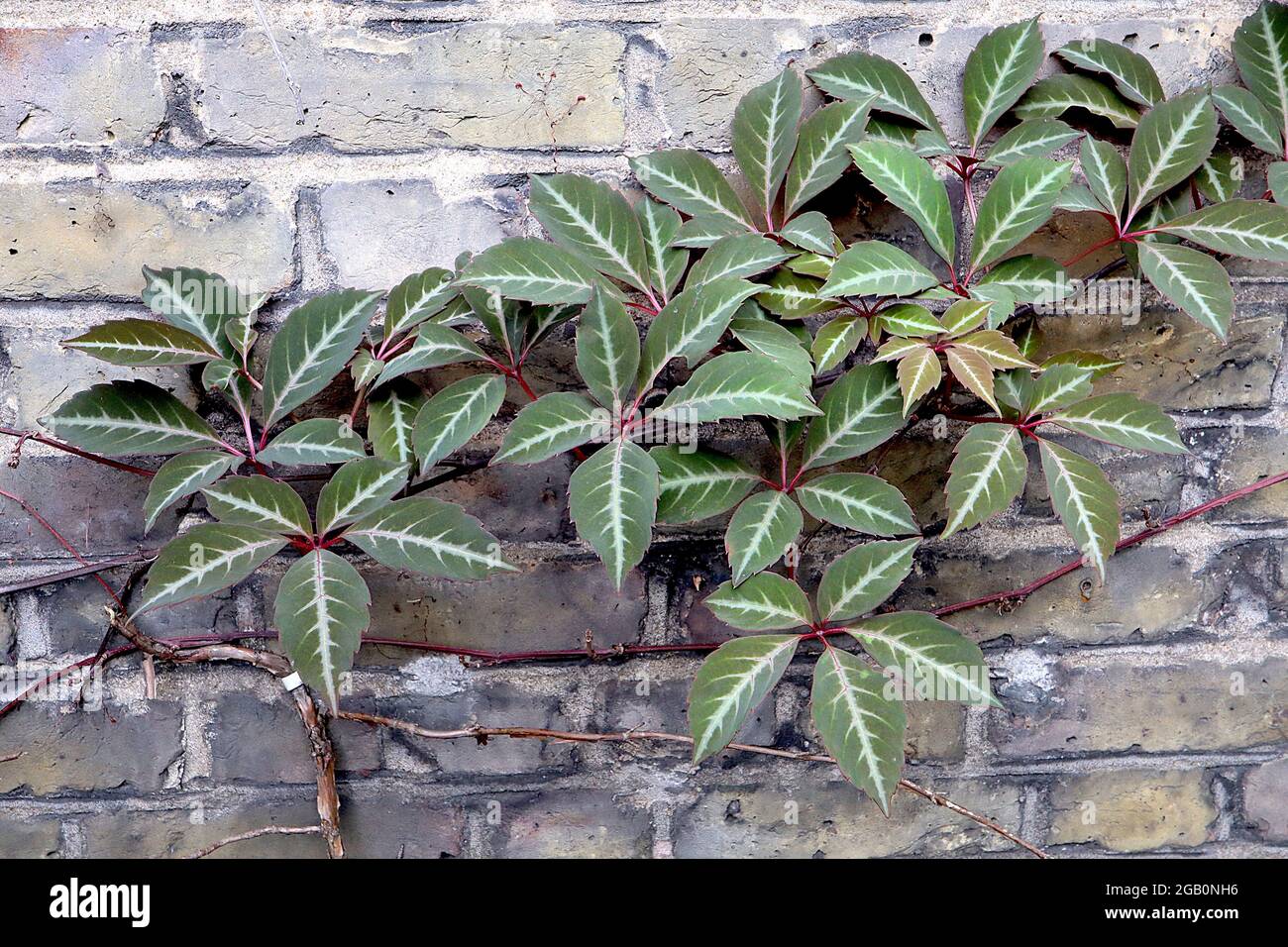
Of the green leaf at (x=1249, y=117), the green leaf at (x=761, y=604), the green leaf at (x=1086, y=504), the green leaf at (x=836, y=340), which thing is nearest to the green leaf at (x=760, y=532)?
the green leaf at (x=761, y=604)

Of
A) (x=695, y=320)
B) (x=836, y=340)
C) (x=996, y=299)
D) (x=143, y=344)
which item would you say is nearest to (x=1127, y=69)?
(x=996, y=299)

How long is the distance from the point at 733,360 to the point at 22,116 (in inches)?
27.2

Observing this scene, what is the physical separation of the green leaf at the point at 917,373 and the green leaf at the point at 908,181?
12 cm

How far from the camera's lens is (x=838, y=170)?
808mm

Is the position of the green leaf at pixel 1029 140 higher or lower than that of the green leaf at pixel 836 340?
higher

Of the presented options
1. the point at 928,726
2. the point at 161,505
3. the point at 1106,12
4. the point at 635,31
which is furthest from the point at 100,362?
the point at 1106,12

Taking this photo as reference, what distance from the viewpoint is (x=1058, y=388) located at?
0.79 m

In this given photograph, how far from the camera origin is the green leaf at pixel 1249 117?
83 centimetres

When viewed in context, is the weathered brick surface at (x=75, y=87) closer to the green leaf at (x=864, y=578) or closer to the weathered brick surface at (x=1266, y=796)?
the green leaf at (x=864, y=578)

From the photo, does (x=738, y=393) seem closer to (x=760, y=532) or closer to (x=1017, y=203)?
(x=760, y=532)

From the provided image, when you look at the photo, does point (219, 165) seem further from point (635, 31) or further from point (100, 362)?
point (635, 31)

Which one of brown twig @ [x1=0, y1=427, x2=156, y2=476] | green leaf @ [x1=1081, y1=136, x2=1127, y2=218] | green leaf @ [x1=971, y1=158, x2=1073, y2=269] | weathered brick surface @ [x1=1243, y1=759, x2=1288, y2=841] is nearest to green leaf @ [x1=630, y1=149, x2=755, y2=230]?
green leaf @ [x1=971, y1=158, x2=1073, y2=269]

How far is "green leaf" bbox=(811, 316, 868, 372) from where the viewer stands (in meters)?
0.78

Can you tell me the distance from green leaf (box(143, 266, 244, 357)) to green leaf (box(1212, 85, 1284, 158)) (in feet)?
3.07
